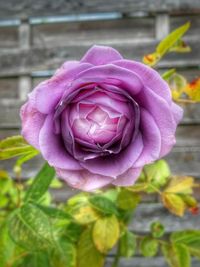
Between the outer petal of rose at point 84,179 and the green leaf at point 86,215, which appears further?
the green leaf at point 86,215

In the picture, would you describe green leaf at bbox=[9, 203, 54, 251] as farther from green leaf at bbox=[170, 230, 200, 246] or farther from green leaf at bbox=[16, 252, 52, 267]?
green leaf at bbox=[170, 230, 200, 246]

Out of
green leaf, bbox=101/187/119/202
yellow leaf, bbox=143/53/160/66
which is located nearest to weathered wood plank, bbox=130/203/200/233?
green leaf, bbox=101/187/119/202

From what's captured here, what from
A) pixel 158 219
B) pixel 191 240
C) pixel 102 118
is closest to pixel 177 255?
pixel 191 240

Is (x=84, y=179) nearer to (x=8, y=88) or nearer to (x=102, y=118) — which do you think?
(x=102, y=118)

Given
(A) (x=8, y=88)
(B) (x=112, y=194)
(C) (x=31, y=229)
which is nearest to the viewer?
(C) (x=31, y=229)

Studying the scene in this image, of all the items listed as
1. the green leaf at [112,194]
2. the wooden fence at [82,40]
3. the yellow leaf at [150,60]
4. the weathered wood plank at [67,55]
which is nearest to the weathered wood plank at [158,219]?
the wooden fence at [82,40]

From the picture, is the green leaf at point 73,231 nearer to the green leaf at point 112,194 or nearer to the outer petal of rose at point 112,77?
the green leaf at point 112,194

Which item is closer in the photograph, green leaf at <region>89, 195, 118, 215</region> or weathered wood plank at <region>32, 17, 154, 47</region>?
green leaf at <region>89, 195, 118, 215</region>
